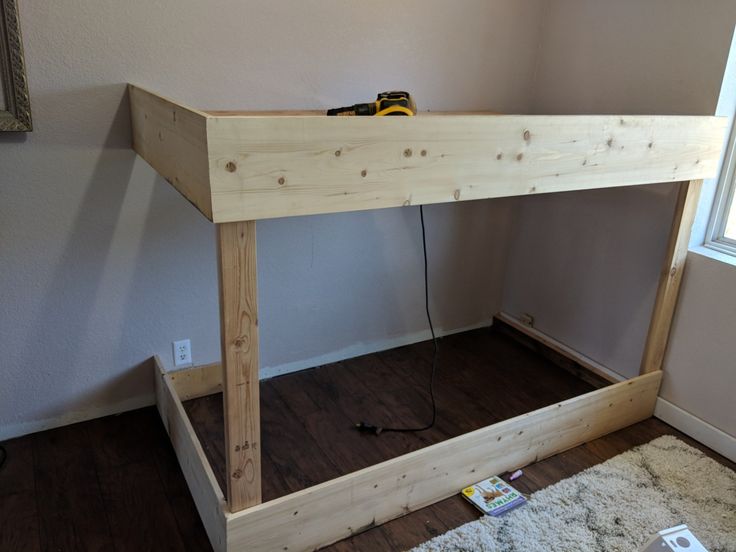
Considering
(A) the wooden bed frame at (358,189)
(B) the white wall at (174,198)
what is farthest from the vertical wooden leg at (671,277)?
(B) the white wall at (174,198)

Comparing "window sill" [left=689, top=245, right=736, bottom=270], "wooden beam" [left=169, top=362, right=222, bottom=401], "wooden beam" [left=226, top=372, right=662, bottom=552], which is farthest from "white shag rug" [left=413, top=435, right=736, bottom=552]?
"wooden beam" [left=169, top=362, right=222, bottom=401]

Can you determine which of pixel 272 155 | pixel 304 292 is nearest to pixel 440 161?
pixel 272 155

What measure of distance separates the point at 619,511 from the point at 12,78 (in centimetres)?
217

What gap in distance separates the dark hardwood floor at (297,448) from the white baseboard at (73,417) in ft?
0.08

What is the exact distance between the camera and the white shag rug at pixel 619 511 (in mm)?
1609

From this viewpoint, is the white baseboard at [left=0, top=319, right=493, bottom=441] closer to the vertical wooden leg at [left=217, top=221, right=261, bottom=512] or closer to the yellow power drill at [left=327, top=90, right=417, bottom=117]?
the vertical wooden leg at [left=217, top=221, right=261, bottom=512]

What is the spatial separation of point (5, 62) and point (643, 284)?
2.28m

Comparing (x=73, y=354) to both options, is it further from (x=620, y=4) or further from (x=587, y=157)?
(x=620, y=4)

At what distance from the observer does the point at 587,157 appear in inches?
64.8

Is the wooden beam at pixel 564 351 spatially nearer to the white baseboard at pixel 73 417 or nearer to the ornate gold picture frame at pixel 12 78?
the white baseboard at pixel 73 417

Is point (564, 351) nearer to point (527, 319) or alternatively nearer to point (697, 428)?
point (527, 319)

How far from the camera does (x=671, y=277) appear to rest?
6.87 ft

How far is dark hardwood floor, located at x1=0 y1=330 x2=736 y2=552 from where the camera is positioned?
5.29 ft

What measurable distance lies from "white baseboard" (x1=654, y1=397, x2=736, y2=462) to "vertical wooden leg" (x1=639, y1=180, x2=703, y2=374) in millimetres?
160
